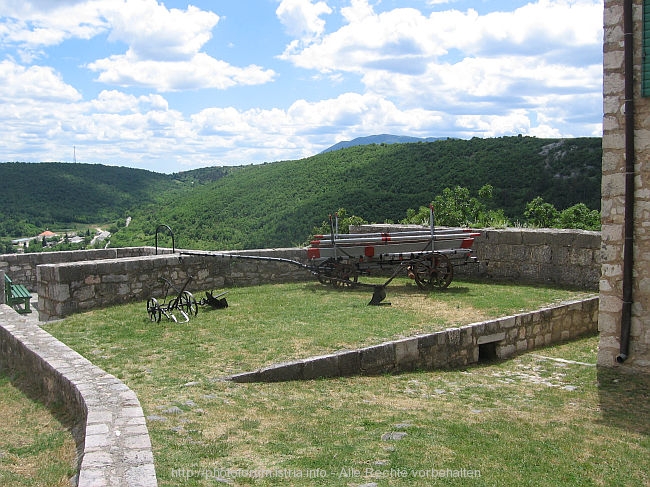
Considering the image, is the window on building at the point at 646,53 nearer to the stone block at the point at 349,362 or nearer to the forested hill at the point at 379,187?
the stone block at the point at 349,362

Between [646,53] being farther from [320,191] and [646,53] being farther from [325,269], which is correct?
[320,191]

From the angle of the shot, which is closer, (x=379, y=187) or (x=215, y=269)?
(x=215, y=269)

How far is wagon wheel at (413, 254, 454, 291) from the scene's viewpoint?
11555mm

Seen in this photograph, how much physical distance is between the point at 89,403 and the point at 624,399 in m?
5.34

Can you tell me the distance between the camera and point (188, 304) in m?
9.52

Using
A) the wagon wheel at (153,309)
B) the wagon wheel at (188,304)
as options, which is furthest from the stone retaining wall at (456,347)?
the wagon wheel at (153,309)

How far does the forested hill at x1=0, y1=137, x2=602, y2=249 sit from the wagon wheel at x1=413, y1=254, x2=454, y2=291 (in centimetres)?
1922

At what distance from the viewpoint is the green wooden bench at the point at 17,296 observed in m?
12.6

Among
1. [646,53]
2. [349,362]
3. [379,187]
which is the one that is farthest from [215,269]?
[379,187]

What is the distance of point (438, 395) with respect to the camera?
6.78 meters

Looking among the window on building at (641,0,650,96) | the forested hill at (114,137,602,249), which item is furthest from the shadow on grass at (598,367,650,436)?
the forested hill at (114,137,602,249)

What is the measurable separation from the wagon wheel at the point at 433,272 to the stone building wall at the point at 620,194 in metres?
4.03

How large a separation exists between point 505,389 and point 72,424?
4544 millimetres

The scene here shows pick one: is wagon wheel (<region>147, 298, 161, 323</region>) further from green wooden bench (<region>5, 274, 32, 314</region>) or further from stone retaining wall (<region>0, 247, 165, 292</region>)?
stone retaining wall (<region>0, 247, 165, 292</region>)
